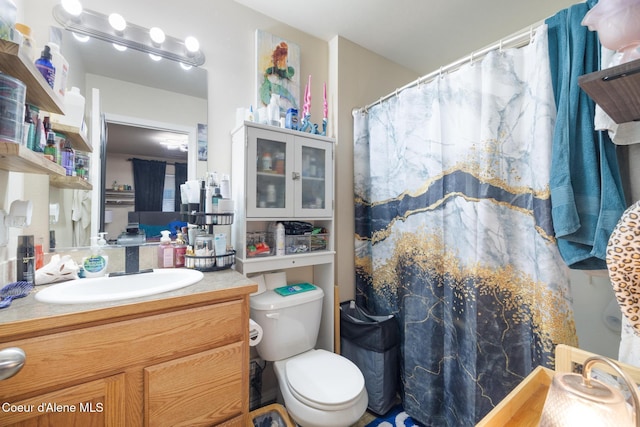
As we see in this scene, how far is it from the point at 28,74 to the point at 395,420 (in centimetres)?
218

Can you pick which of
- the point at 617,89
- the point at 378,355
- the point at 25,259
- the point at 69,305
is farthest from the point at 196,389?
the point at 617,89

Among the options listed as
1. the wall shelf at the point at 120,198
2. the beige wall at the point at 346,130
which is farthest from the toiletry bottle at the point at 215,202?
the beige wall at the point at 346,130

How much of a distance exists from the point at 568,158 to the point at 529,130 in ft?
0.77

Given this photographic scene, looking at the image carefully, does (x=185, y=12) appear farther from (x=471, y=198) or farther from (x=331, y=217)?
(x=471, y=198)

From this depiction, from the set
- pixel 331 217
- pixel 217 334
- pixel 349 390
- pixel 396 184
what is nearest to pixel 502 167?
pixel 396 184

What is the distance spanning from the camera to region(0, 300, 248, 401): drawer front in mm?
737

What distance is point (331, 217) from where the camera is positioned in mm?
1754

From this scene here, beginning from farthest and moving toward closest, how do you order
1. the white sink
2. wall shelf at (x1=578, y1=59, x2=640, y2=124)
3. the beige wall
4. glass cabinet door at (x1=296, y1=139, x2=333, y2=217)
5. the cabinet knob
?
the beige wall → glass cabinet door at (x1=296, y1=139, x2=333, y2=217) → the white sink → wall shelf at (x1=578, y1=59, x2=640, y2=124) → the cabinet knob

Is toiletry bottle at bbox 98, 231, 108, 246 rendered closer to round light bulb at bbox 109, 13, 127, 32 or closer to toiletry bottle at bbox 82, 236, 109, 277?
toiletry bottle at bbox 82, 236, 109, 277

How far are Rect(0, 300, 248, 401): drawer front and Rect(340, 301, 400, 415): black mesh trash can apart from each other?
85cm

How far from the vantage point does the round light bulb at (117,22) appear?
4.39 feet

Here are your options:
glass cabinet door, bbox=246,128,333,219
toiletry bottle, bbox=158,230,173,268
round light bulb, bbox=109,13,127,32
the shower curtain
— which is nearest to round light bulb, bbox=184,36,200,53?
round light bulb, bbox=109,13,127,32

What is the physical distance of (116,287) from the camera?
46.4 inches

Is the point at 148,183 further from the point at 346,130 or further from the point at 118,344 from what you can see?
the point at 346,130
